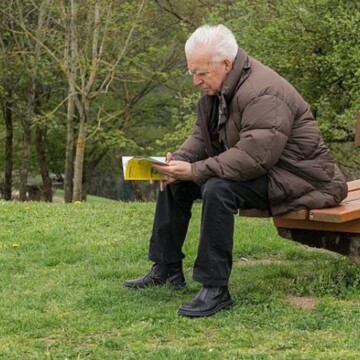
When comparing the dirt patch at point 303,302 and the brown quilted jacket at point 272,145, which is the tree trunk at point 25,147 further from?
the dirt patch at point 303,302

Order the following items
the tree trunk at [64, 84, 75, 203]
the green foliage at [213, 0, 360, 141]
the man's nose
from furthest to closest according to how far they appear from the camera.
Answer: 1. the tree trunk at [64, 84, 75, 203]
2. the green foliage at [213, 0, 360, 141]
3. the man's nose

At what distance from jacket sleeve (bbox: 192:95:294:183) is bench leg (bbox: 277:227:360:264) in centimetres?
61

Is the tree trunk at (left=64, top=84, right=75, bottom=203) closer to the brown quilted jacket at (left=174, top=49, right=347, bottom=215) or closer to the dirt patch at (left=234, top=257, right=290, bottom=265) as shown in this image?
the dirt patch at (left=234, top=257, right=290, bottom=265)

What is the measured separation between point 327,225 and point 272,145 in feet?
1.88

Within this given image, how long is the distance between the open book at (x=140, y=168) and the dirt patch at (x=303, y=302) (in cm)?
99

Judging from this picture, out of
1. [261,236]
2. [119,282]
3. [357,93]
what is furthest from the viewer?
[357,93]

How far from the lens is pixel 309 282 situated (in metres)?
4.65

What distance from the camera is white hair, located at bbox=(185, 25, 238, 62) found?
4277mm

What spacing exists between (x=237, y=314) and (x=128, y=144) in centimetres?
1686

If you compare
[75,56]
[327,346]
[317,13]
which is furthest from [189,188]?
[75,56]

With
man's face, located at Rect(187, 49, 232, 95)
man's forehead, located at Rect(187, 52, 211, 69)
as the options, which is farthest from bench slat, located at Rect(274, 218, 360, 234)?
man's forehead, located at Rect(187, 52, 211, 69)

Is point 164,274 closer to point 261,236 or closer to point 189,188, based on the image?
point 189,188

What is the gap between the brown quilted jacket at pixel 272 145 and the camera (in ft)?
13.6

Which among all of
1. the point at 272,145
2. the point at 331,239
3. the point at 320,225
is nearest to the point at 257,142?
the point at 272,145
